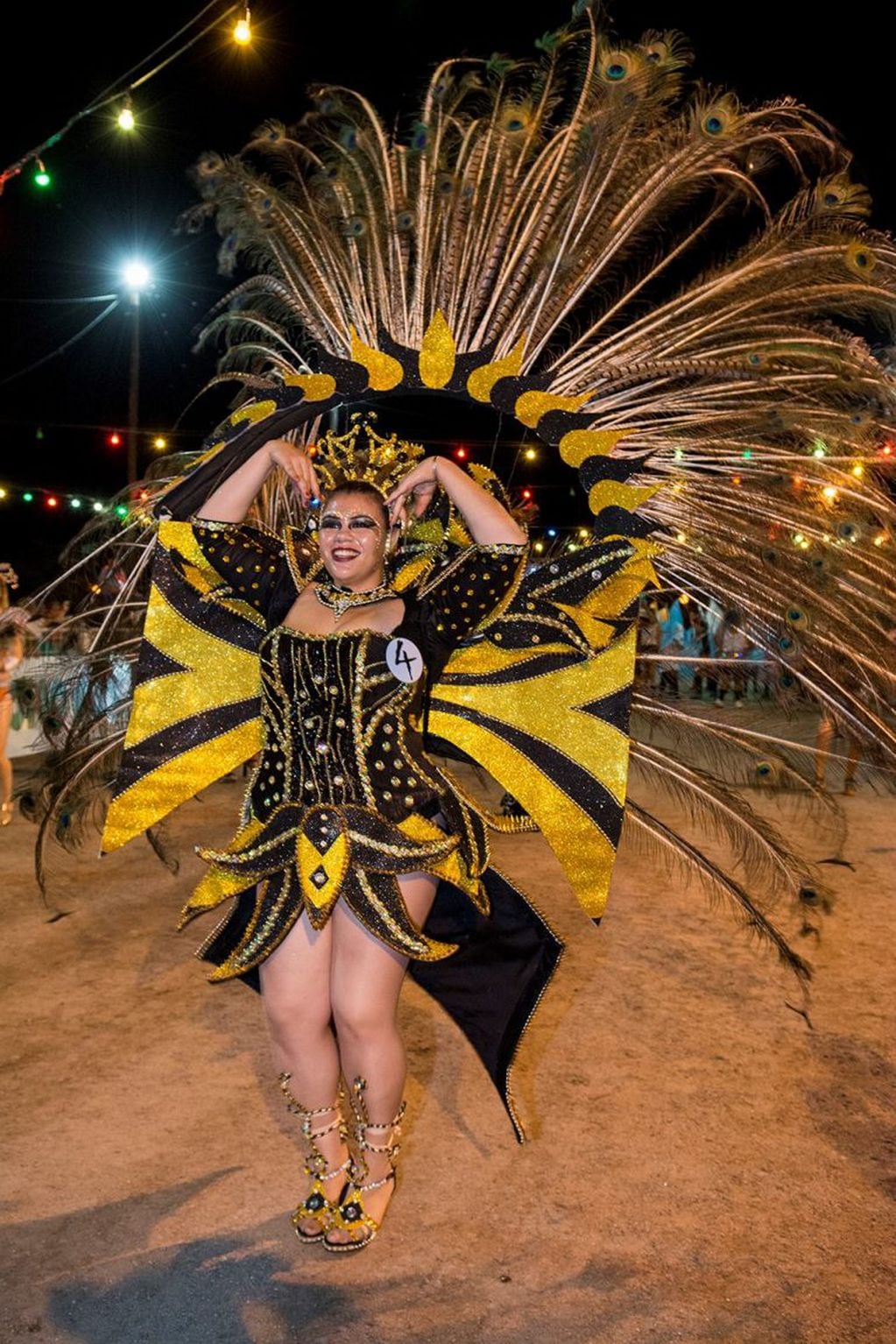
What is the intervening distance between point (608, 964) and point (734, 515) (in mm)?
2310

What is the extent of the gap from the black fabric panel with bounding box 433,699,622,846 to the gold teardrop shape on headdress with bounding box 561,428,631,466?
85 centimetres

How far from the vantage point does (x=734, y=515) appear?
379cm

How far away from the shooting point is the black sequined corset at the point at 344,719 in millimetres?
2871

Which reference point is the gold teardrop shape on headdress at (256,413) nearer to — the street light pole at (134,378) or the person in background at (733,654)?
the person in background at (733,654)

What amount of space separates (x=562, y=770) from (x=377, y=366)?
137 cm

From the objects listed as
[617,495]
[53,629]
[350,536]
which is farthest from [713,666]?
[53,629]

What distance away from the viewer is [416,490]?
3.21 m

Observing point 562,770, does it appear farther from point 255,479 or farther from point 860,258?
point 860,258

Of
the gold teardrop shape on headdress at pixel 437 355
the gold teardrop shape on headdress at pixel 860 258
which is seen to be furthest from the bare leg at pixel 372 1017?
the gold teardrop shape on headdress at pixel 860 258

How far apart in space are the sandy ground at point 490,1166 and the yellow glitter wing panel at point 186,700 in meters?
1.00

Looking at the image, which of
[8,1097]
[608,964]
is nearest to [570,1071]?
[608,964]

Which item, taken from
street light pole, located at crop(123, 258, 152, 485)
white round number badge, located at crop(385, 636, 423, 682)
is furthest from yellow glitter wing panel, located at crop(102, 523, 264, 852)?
street light pole, located at crop(123, 258, 152, 485)

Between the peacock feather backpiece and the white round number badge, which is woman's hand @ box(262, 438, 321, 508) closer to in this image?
the peacock feather backpiece

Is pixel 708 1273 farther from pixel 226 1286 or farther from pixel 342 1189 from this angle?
pixel 226 1286
